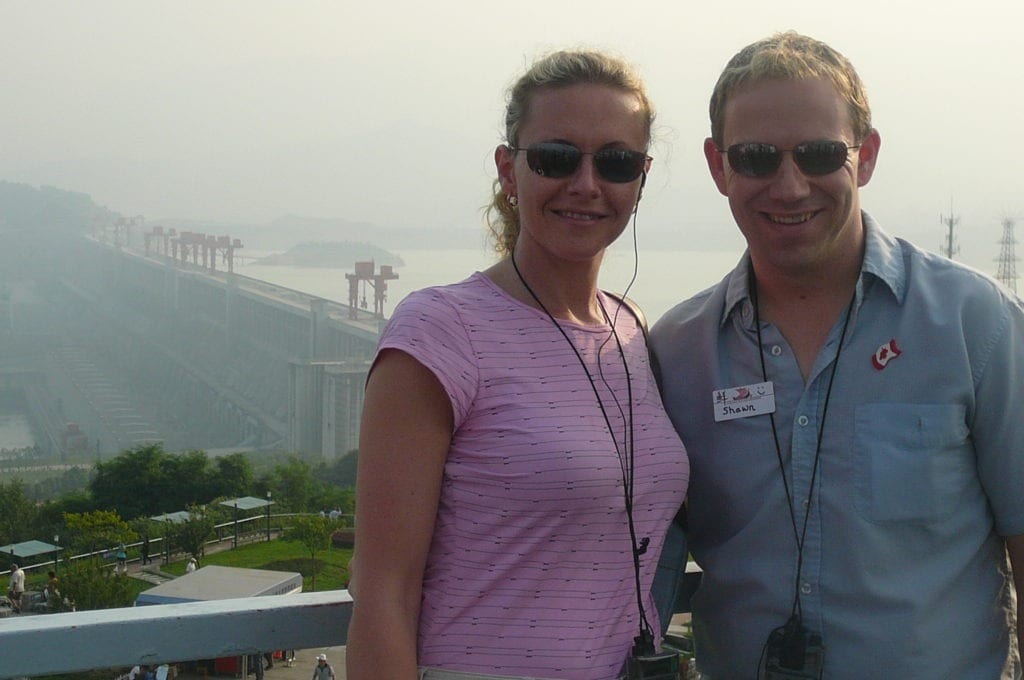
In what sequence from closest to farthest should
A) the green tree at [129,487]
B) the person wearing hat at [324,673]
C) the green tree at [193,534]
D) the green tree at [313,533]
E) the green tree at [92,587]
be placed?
the person wearing hat at [324,673] → the green tree at [92,587] → the green tree at [313,533] → the green tree at [193,534] → the green tree at [129,487]

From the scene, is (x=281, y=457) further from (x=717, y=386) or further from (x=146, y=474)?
(x=717, y=386)

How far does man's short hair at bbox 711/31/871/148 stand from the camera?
1.44m

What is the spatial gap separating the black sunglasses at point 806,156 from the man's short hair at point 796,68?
5cm

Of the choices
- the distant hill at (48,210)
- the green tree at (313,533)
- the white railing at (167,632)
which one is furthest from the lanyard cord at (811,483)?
the distant hill at (48,210)

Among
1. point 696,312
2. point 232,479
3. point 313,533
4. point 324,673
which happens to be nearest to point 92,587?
point 313,533

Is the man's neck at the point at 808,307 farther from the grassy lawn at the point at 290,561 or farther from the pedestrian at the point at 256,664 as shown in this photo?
the grassy lawn at the point at 290,561

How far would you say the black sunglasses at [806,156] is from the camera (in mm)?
1451

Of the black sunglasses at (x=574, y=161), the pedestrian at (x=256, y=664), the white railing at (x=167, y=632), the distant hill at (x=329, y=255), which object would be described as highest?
the black sunglasses at (x=574, y=161)

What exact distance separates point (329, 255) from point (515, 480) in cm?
11351

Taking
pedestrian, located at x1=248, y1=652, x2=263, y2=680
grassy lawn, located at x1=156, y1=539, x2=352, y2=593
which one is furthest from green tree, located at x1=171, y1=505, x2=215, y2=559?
pedestrian, located at x1=248, y1=652, x2=263, y2=680

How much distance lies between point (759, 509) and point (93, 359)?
81.3 m

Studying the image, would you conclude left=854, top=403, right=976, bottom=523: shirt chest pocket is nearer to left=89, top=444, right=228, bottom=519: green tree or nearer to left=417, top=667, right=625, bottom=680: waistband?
left=417, top=667, right=625, bottom=680: waistband

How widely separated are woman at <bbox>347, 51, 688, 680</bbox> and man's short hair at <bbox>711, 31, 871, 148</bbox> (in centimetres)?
18

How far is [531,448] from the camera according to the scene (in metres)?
1.31
